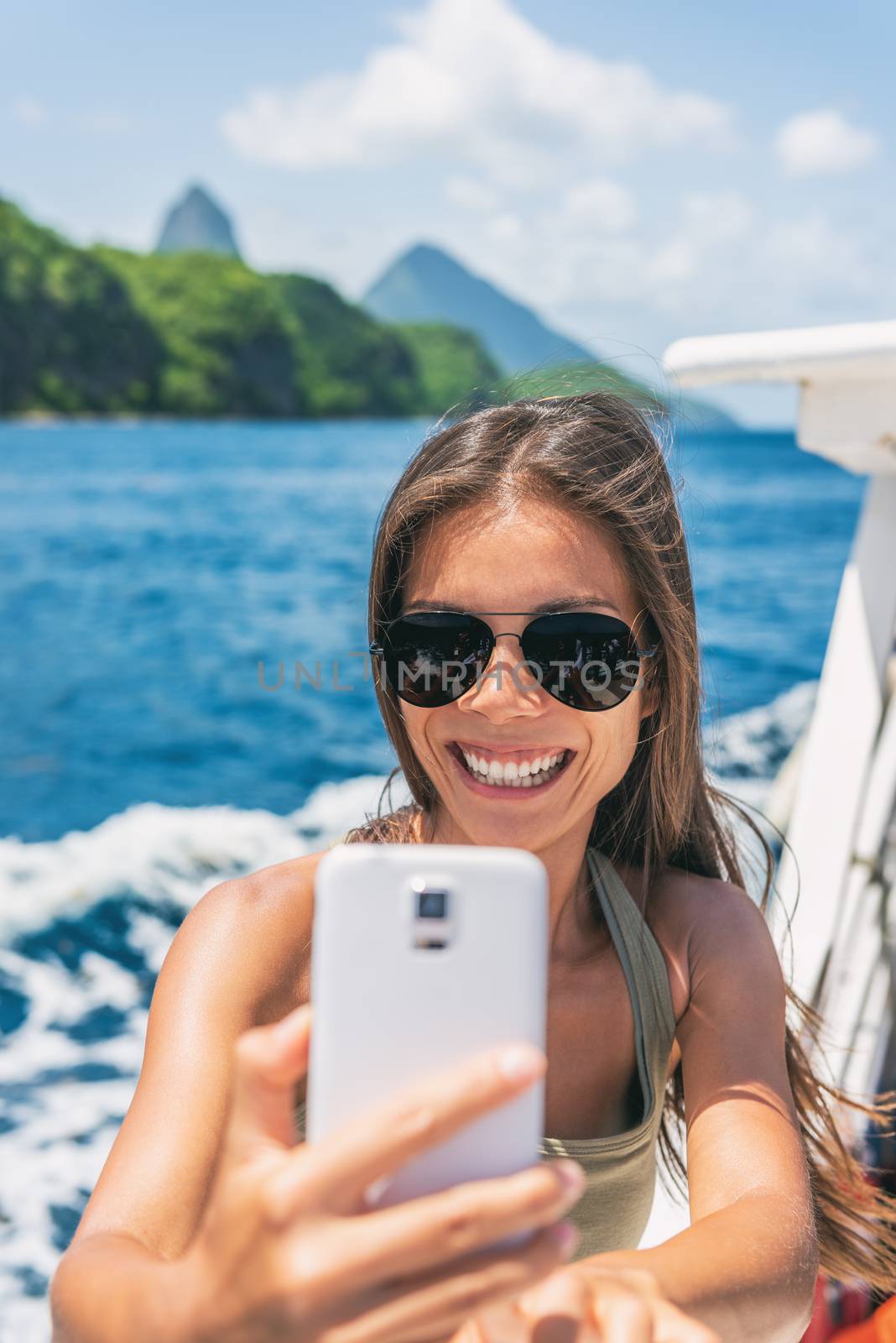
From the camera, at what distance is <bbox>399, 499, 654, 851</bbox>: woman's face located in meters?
1.62

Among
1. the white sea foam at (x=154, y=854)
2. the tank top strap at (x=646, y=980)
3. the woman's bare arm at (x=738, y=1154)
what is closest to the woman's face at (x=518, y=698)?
the tank top strap at (x=646, y=980)

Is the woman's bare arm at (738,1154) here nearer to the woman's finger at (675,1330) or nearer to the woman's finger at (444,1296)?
the woman's finger at (675,1330)

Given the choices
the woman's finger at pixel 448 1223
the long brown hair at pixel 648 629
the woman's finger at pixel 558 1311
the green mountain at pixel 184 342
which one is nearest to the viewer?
the woman's finger at pixel 448 1223

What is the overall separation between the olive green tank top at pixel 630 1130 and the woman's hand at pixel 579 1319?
25.9 inches

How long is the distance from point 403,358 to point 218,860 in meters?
102

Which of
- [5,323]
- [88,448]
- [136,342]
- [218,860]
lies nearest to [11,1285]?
[218,860]

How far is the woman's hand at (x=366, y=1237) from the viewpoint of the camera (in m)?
0.81

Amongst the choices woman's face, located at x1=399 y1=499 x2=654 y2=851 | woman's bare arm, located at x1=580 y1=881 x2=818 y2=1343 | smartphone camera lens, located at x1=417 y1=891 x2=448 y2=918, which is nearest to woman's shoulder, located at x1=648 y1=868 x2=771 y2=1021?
woman's bare arm, located at x1=580 y1=881 x2=818 y2=1343

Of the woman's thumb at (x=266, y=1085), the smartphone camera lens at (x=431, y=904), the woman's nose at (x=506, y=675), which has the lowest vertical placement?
the woman's thumb at (x=266, y=1085)

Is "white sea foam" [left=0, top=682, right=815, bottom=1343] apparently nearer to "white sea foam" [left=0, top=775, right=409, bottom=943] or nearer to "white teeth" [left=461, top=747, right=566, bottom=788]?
"white sea foam" [left=0, top=775, right=409, bottom=943]

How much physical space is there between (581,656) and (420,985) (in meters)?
0.73

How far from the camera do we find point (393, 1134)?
32.9 inches

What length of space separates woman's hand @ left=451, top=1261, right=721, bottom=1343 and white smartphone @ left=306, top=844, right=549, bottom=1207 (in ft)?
0.36

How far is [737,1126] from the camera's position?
5.03 ft
